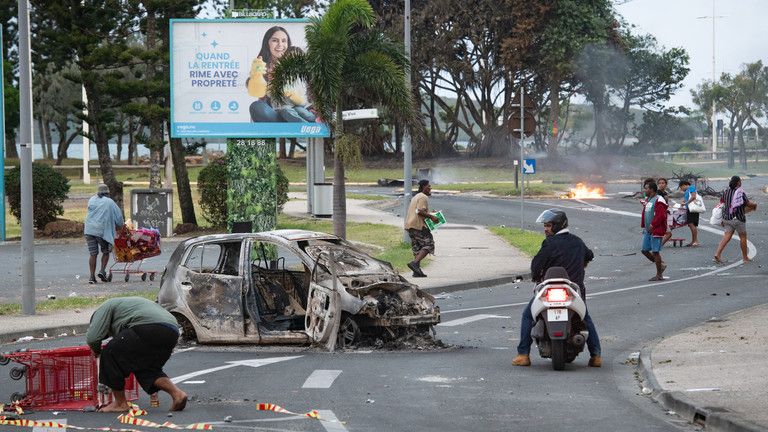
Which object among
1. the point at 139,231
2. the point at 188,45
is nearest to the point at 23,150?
the point at 139,231

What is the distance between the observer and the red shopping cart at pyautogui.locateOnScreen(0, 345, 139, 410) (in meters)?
10.7

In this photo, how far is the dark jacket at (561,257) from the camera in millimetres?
13172

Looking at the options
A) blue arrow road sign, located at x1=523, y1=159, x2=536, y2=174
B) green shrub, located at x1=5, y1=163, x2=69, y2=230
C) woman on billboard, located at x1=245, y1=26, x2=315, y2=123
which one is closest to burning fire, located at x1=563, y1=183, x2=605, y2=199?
blue arrow road sign, located at x1=523, y1=159, x2=536, y2=174

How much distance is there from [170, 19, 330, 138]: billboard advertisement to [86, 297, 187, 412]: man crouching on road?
22730mm

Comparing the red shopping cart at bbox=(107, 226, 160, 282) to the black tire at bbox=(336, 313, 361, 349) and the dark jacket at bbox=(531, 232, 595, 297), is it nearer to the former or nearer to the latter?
the black tire at bbox=(336, 313, 361, 349)

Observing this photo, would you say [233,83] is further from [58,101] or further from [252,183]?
[58,101]

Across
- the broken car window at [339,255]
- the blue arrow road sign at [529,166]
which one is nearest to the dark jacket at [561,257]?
the broken car window at [339,255]

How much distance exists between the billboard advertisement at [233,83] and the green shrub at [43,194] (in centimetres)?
563

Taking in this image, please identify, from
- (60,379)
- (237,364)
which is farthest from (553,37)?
(60,379)

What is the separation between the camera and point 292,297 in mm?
15586

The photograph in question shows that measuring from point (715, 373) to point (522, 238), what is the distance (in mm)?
21509

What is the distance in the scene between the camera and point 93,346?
10539 millimetres

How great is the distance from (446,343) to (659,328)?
3.14 meters

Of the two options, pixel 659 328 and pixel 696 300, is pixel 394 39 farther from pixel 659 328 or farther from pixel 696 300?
pixel 659 328
